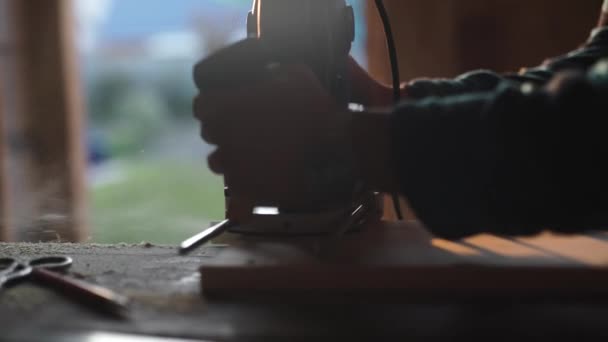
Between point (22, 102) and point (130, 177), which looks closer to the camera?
point (22, 102)

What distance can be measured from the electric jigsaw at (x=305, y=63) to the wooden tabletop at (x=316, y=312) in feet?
0.31

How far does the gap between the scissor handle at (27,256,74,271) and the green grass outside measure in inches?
5.2

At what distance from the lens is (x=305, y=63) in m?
0.56

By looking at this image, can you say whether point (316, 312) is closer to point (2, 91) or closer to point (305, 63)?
point (305, 63)

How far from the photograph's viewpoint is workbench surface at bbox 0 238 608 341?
383 mm

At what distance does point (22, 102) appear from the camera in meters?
2.05

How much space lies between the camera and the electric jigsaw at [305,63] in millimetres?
537

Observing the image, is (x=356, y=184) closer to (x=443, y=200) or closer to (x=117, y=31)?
(x=443, y=200)

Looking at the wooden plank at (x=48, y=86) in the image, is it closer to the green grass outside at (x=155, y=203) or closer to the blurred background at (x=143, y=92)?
the blurred background at (x=143, y=92)

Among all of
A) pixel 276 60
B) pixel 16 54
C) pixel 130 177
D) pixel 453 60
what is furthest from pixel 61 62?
pixel 276 60

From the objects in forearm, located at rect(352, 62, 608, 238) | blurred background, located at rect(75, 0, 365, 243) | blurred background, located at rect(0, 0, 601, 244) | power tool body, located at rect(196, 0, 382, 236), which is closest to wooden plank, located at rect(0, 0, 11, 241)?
blurred background, located at rect(0, 0, 601, 244)

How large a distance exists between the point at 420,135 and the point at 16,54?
6.44 feet

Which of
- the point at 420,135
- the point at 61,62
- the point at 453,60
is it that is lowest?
the point at 420,135

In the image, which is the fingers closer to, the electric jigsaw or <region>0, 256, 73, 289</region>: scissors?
the electric jigsaw
